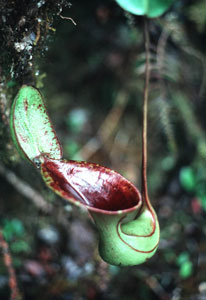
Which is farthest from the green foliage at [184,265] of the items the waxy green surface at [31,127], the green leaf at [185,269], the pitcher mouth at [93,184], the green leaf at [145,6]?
the green leaf at [145,6]

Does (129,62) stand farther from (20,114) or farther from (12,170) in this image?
(20,114)

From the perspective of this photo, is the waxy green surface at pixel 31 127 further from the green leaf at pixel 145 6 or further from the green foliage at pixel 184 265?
the green foliage at pixel 184 265

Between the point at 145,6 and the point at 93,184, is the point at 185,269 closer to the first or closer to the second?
the point at 93,184

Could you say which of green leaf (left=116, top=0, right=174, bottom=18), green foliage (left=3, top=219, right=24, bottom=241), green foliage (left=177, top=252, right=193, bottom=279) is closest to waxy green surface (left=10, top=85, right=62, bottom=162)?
green leaf (left=116, top=0, right=174, bottom=18)

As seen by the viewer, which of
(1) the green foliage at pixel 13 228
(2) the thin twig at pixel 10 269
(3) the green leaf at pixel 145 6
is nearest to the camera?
(3) the green leaf at pixel 145 6

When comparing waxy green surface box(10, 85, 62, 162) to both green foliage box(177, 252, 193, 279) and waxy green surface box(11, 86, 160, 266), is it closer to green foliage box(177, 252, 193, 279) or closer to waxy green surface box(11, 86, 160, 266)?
waxy green surface box(11, 86, 160, 266)
